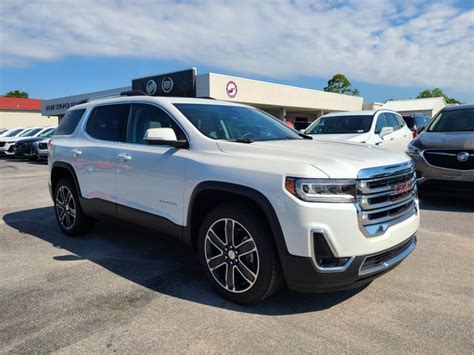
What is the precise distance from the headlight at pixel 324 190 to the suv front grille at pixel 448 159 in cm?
448

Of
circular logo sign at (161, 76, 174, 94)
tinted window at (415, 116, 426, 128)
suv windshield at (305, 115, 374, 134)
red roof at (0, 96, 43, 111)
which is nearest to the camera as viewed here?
suv windshield at (305, 115, 374, 134)

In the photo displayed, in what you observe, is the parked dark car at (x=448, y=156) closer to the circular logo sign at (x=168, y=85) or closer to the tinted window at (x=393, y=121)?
the tinted window at (x=393, y=121)

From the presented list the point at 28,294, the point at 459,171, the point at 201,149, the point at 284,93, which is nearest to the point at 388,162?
the point at 201,149

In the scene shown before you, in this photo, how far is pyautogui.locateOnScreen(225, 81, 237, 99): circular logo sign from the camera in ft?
100

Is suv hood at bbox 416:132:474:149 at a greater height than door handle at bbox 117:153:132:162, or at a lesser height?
greater

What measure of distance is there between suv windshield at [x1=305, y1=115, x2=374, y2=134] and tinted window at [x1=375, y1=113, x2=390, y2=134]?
206 millimetres

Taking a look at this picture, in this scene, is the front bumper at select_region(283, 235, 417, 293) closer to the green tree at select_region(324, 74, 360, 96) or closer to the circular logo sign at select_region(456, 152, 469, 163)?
the circular logo sign at select_region(456, 152, 469, 163)

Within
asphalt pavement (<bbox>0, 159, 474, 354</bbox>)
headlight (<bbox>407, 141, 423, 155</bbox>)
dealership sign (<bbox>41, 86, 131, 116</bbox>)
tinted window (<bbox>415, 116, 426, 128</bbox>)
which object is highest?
dealership sign (<bbox>41, 86, 131, 116</bbox>)

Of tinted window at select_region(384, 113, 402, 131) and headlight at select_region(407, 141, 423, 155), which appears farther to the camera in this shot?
tinted window at select_region(384, 113, 402, 131)

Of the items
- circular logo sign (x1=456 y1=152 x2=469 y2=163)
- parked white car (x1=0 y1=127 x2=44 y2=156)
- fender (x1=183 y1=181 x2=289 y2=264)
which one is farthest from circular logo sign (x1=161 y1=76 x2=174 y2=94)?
fender (x1=183 y1=181 x2=289 y2=264)

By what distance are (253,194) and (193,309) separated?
110cm

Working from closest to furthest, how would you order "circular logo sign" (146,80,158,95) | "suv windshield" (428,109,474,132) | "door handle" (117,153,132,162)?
"door handle" (117,153,132,162), "suv windshield" (428,109,474,132), "circular logo sign" (146,80,158,95)

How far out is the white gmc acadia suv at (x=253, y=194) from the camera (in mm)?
2865

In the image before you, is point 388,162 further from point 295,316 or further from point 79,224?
point 79,224
